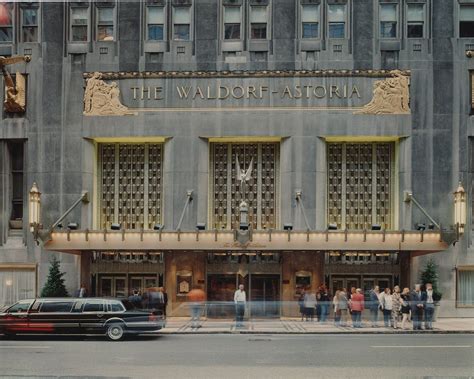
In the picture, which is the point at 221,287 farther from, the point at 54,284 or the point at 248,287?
the point at 54,284

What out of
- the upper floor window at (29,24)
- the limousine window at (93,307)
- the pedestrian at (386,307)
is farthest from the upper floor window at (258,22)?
the limousine window at (93,307)

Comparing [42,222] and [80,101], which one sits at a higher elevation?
[80,101]

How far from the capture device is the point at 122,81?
3816 cm

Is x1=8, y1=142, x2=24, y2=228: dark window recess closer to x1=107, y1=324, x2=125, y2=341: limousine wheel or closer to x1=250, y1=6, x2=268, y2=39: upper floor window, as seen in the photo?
x1=250, y1=6, x2=268, y2=39: upper floor window

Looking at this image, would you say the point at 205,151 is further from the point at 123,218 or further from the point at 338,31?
the point at 338,31

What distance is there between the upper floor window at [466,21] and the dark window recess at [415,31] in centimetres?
179

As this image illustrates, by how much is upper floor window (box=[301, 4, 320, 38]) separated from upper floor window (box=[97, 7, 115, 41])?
884 cm

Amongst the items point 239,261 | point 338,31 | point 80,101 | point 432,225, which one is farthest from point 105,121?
point 432,225

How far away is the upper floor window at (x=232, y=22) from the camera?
3850cm

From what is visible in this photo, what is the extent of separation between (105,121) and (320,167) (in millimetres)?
10033

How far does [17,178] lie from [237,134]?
10.6m

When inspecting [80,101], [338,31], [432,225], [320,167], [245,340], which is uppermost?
[338,31]

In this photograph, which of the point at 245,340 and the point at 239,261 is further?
the point at 239,261

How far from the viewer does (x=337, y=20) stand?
38312 millimetres
